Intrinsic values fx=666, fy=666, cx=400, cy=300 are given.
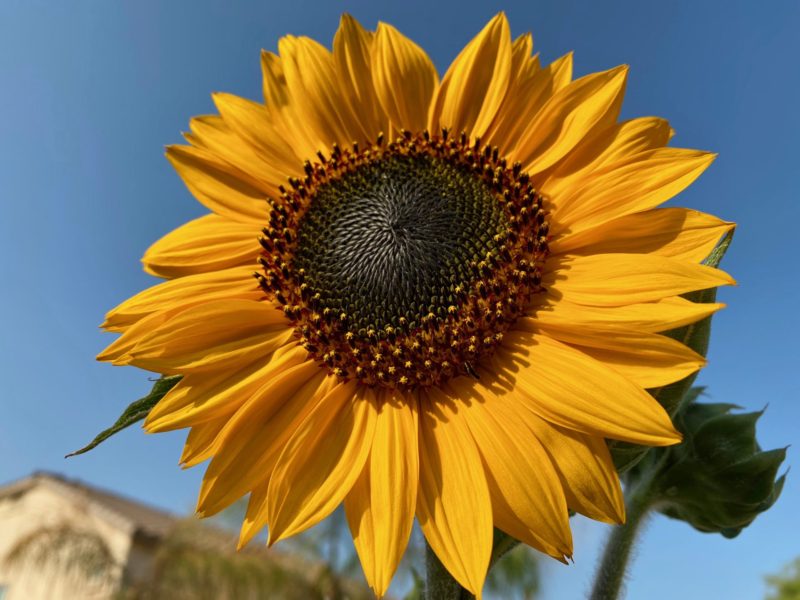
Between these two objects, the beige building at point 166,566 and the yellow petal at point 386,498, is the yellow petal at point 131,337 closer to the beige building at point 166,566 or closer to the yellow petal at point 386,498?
the yellow petal at point 386,498

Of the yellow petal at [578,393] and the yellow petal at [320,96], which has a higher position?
the yellow petal at [320,96]

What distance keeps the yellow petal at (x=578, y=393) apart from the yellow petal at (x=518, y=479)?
0.21 feet

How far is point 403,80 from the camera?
216 centimetres

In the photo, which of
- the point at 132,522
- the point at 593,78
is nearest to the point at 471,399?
the point at 593,78

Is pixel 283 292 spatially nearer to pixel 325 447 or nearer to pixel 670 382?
pixel 325 447

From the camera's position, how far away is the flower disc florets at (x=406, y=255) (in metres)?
1.76

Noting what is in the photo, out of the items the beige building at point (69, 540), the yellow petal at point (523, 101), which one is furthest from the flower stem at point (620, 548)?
the beige building at point (69, 540)

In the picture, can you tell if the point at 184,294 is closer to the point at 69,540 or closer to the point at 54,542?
the point at 54,542

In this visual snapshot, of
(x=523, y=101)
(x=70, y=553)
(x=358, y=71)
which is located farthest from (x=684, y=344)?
(x=70, y=553)

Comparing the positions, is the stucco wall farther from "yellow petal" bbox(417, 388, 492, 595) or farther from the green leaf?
"yellow petal" bbox(417, 388, 492, 595)

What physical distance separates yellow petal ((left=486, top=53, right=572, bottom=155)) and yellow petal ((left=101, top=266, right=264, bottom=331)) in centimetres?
89

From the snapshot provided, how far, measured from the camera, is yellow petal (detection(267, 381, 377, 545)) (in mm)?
1546

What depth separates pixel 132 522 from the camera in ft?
63.5

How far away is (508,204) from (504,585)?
1353cm
